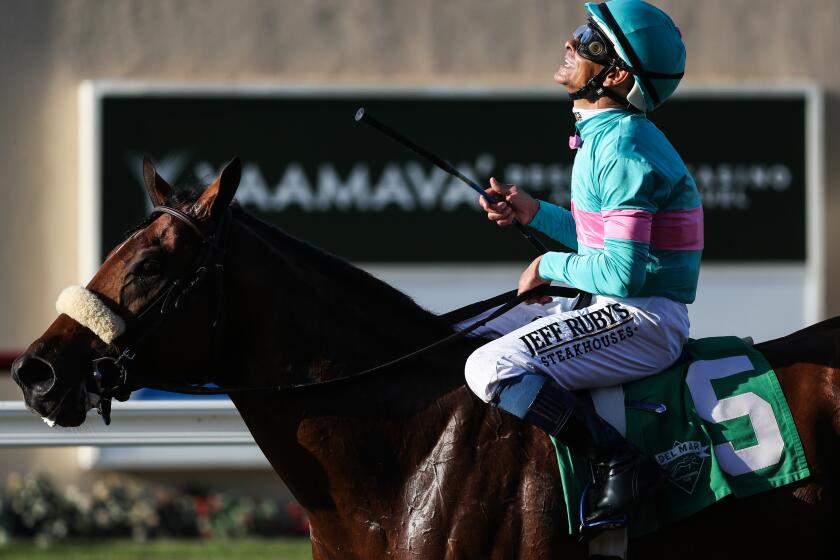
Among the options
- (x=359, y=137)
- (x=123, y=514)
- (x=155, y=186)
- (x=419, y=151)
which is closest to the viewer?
(x=155, y=186)

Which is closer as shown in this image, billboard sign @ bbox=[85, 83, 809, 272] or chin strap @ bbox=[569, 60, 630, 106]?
chin strap @ bbox=[569, 60, 630, 106]

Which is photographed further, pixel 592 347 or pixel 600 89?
pixel 600 89

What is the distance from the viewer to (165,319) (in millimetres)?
3484

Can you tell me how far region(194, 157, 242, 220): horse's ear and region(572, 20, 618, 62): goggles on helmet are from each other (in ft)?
3.69

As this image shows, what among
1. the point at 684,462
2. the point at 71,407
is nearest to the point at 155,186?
the point at 71,407

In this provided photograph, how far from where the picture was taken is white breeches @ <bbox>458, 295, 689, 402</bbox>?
3492mm

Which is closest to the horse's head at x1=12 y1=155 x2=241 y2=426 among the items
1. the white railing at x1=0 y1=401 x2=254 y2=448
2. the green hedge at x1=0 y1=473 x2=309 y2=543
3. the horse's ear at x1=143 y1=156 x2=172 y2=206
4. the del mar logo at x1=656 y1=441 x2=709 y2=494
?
the horse's ear at x1=143 y1=156 x2=172 y2=206

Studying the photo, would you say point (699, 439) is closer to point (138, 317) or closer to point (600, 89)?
point (600, 89)

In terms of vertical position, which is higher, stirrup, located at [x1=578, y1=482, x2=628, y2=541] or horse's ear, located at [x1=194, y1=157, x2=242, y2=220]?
horse's ear, located at [x1=194, y1=157, x2=242, y2=220]

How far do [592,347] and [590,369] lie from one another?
0.06 metres

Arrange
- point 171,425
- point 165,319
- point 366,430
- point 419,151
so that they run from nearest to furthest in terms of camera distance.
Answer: point 165,319 → point 366,430 → point 419,151 → point 171,425

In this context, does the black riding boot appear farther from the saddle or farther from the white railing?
the white railing

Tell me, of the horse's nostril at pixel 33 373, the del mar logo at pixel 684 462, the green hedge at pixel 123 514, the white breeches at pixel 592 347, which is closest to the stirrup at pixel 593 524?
the del mar logo at pixel 684 462

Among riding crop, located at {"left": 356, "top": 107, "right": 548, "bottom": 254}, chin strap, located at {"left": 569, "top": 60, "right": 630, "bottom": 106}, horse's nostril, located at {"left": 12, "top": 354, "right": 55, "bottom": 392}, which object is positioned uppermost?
chin strap, located at {"left": 569, "top": 60, "right": 630, "bottom": 106}
